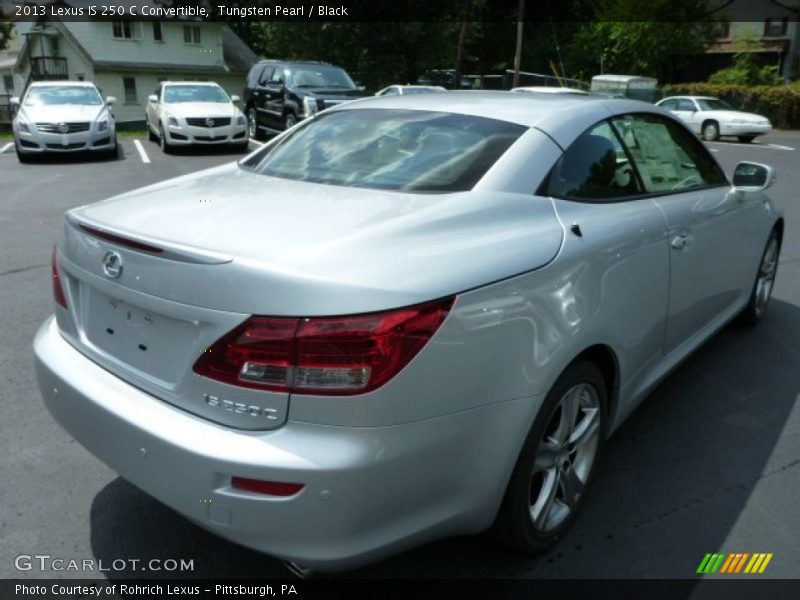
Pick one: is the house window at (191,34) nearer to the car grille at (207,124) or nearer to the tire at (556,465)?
the car grille at (207,124)

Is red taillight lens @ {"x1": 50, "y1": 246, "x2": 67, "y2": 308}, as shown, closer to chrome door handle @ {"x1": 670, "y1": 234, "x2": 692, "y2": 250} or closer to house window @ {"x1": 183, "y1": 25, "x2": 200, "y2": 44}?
chrome door handle @ {"x1": 670, "y1": 234, "x2": 692, "y2": 250}

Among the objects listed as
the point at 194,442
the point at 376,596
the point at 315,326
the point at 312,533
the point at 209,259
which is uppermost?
the point at 209,259

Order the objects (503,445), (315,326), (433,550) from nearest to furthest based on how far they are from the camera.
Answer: (315,326) → (503,445) → (433,550)

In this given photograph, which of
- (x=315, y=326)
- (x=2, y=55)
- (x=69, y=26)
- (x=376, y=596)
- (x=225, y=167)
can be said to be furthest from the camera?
(x=2, y=55)

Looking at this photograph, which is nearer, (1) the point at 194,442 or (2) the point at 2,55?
(1) the point at 194,442

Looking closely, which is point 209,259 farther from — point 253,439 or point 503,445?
point 503,445

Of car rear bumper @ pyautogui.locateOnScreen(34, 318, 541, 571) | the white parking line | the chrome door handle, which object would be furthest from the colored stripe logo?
the white parking line

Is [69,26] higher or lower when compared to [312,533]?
higher

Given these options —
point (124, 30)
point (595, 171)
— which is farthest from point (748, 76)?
point (595, 171)

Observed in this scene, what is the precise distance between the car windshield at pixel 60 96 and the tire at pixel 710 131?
17363mm

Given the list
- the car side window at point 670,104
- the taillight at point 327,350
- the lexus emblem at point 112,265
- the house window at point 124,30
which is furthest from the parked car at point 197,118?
the house window at point 124,30

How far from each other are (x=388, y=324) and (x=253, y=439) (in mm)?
483

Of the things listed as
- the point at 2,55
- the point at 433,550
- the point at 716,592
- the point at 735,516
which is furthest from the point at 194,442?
the point at 2,55

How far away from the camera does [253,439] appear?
2.00 m
